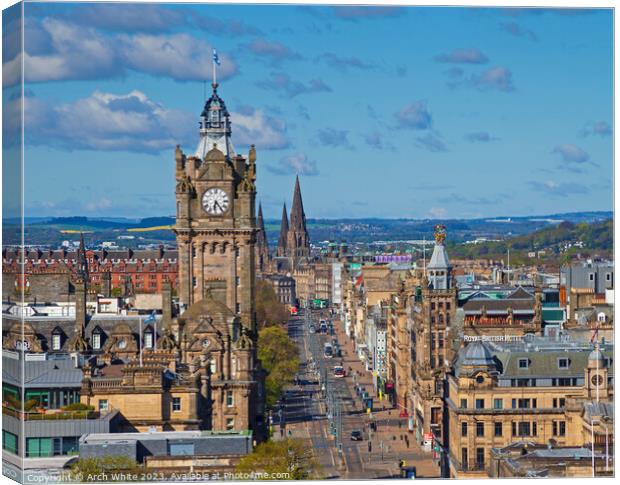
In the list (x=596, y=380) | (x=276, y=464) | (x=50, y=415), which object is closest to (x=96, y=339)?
(x=50, y=415)

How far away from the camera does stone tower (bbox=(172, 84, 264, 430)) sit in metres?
144

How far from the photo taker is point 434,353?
178 metres

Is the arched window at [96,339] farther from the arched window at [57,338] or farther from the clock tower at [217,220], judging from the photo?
the clock tower at [217,220]

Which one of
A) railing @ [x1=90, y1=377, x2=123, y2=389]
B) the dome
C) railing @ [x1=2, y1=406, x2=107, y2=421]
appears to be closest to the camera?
railing @ [x1=2, y1=406, x2=107, y2=421]

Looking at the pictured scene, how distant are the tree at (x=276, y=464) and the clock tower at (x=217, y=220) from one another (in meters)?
40.2

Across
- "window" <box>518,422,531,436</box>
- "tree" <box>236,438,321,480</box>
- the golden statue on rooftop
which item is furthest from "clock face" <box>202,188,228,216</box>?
"tree" <box>236,438,321,480</box>

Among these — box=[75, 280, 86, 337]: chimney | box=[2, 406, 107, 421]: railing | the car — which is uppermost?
box=[75, 280, 86, 337]: chimney

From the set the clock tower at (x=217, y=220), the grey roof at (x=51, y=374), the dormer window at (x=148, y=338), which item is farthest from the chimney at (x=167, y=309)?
the grey roof at (x=51, y=374)

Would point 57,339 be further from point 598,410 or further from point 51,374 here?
point 598,410

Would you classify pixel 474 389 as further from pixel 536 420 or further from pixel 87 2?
pixel 87 2

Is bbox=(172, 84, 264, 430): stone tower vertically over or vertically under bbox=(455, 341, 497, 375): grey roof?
over

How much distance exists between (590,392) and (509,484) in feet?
111

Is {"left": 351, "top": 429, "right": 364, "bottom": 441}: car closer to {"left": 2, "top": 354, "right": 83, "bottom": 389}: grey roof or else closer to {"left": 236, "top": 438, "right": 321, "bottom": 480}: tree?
{"left": 2, "top": 354, "right": 83, "bottom": 389}: grey roof

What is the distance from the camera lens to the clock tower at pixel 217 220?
15288 centimetres
